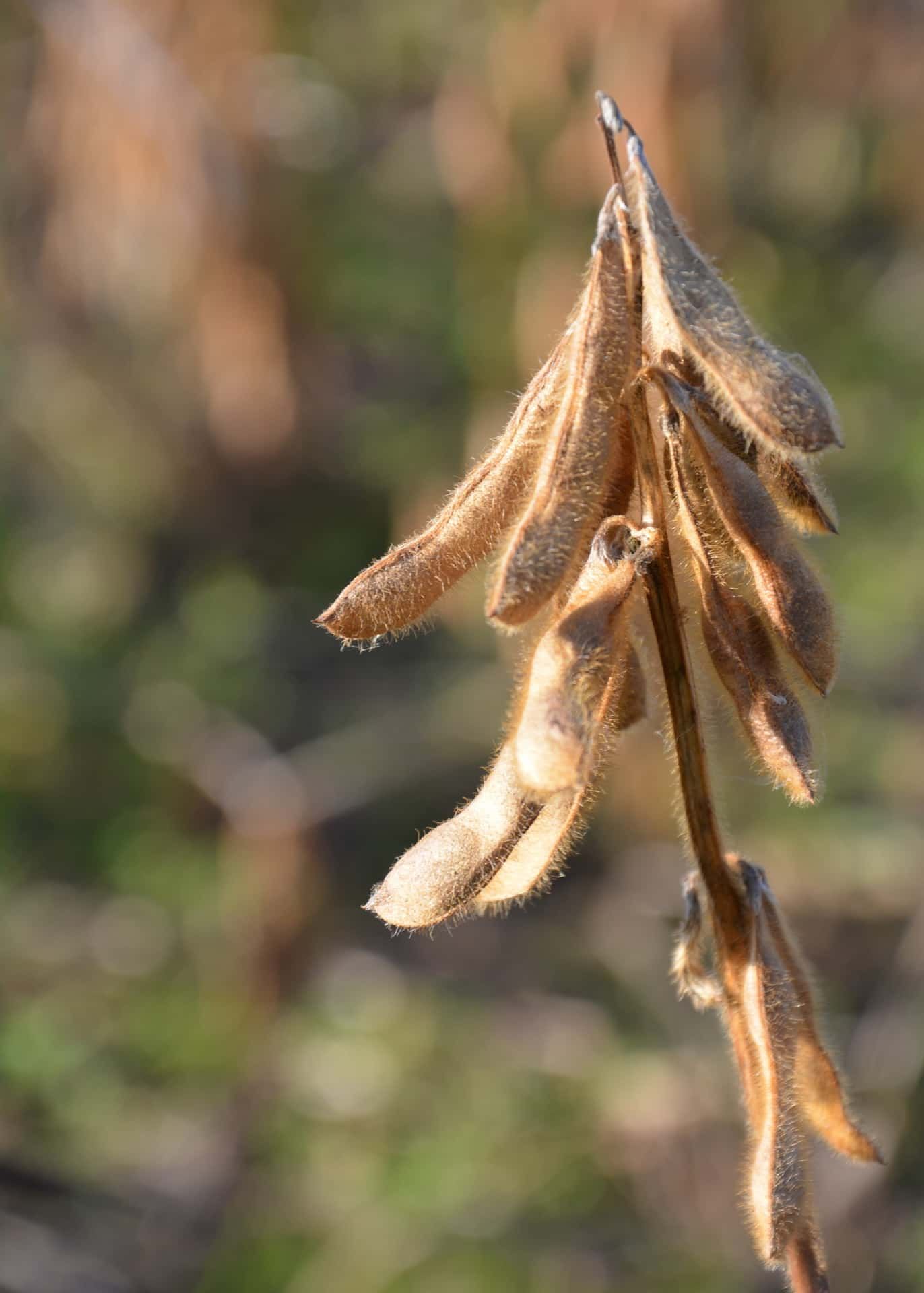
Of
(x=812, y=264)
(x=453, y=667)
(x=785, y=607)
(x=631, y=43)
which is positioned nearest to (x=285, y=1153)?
(x=453, y=667)

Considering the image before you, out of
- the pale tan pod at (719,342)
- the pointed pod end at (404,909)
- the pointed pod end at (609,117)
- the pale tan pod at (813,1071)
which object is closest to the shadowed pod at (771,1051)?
the pale tan pod at (813,1071)

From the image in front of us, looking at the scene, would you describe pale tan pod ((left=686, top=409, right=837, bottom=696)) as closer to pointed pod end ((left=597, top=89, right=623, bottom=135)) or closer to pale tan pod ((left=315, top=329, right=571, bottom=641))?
pale tan pod ((left=315, top=329, right=571, bottom=641))

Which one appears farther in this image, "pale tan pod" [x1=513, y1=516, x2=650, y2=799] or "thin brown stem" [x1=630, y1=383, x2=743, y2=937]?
"thin brown stem" [x1=630, y1=383, x2=743, y2=937]

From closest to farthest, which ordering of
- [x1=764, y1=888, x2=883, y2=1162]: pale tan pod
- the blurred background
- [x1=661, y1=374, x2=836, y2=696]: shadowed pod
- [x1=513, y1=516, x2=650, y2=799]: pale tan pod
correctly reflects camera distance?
[x1=513, y1=516, x2=650, y2=799]: pale tan pod
[x1=661, y1=374, x2=836, y2=696]: shadowed pod
[x1=764, y1=888, x2=883, y2=1162]: pale tan pod
the blurred background

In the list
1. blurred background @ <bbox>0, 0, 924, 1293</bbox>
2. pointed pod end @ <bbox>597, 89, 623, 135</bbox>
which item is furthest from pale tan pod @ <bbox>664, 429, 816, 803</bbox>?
blurred background @ <bbox>0, 0, 924, 1293</bbox>

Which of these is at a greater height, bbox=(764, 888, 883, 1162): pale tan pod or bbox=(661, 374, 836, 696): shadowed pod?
bbox=(661, 374, 836, 696): shadowed pod

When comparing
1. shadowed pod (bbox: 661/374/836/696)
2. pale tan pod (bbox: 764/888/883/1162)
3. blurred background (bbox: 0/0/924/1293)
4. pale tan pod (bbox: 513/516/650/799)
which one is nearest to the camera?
pale tan pod (bbox: 513/516/650/799)

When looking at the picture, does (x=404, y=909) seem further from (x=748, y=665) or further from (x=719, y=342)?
(x=719, y=342)
